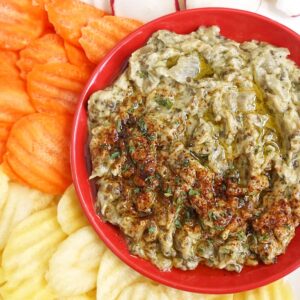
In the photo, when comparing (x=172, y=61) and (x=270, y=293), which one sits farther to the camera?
(x=270, y=293)

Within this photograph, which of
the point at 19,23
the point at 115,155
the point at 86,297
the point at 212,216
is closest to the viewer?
the point at 212,216

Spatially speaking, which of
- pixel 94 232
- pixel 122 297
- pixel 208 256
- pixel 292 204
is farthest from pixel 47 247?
pixel 292 204

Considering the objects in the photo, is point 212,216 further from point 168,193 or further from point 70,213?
point 70,213

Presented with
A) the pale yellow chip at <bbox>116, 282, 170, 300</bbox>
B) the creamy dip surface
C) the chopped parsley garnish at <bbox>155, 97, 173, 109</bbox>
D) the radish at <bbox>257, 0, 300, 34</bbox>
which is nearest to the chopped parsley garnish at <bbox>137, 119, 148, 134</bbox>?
the creamy dip surface

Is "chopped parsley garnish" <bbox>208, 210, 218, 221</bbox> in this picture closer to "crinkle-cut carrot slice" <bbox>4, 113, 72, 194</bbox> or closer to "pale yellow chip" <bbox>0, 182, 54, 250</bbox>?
"crinkle-cut carrot slice" <bbox>4, 113, 72, 194</bbox>

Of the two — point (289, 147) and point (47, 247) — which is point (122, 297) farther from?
point (289, 147)

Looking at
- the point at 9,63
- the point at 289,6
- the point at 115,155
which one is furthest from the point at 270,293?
the point at 9,63

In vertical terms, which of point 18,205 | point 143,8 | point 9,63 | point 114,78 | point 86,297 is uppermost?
point 143,8
